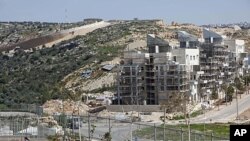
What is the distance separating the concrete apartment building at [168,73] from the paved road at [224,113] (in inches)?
122

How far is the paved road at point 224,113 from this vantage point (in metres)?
59.8

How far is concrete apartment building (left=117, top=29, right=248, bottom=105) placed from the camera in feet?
216

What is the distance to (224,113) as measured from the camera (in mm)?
64062

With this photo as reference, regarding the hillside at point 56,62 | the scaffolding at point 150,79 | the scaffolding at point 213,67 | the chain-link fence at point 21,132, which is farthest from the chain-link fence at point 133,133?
the hillside at point 56,62

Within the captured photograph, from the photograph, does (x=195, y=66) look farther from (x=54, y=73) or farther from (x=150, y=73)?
(x=54, y=73)

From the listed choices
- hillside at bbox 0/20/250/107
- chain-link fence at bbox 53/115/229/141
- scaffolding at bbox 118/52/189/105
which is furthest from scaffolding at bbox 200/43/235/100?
chain-link fence at bbox 53/115/229/141

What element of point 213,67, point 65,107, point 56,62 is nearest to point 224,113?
point 213,67

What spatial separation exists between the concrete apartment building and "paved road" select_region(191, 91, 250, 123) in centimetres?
311

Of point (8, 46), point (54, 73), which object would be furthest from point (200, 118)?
point (8, 46)

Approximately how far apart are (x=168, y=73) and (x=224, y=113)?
6.98 meters

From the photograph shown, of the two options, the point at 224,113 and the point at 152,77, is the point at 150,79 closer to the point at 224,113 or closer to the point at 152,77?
the point at 152,77

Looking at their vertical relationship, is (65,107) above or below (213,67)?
below

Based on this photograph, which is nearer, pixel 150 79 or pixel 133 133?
pixel 133 133

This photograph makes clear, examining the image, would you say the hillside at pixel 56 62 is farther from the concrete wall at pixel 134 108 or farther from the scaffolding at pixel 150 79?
the scaffolding at pixel 150 79
